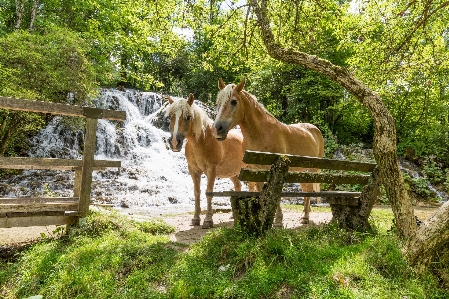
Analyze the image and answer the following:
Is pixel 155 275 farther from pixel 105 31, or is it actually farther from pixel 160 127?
pixel 105 31

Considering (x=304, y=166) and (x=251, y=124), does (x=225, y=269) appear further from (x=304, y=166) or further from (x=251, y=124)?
(x=251, y=124)

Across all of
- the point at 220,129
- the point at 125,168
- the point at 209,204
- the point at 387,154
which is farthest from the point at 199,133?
the point at 125,168

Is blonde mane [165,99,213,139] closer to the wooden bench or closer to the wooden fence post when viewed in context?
the wooden fence post

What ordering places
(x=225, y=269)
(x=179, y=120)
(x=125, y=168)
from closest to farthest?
(x=225, y=269) < (x=179, y=120) < (x=125, y=168)

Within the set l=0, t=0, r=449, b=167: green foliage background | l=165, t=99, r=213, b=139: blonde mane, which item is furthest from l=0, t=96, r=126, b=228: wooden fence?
l=0, t=0, r=449, b=167: green foliage background

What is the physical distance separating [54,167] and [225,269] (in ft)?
10.7

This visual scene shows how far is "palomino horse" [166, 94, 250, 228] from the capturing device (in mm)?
5457

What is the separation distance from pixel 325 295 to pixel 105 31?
69.5 feet

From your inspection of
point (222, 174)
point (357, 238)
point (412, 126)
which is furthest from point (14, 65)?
point (412, 126)

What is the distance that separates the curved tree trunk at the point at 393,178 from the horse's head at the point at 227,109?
3.20ft

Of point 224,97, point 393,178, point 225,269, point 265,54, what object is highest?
point 265,54

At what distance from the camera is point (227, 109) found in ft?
15.6

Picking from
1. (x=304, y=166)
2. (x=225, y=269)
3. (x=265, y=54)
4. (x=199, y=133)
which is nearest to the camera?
(x=225, y=269)

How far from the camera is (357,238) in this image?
4.14 meters
